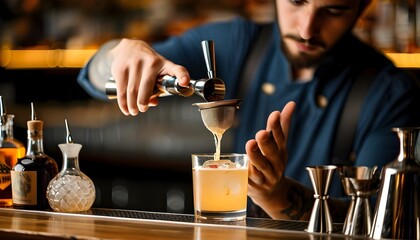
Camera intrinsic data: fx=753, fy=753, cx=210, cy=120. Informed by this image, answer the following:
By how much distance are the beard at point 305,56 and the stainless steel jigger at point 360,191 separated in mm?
1047

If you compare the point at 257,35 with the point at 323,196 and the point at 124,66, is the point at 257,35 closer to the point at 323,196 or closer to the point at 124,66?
the point at 124,66

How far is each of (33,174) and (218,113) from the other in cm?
67

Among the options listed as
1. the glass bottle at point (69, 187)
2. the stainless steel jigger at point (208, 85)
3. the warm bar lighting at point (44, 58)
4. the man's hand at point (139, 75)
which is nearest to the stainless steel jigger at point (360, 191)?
the stainless steel jigger at point (208, 85)

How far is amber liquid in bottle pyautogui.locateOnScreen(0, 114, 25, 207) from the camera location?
2369 mm

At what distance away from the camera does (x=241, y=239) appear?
1.62 m

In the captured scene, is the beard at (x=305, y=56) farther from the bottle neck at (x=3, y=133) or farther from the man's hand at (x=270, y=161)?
the bottle neck at (x=3, y=133)

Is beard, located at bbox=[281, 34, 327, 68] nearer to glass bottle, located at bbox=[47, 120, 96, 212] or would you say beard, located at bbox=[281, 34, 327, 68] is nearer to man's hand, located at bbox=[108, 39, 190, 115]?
man's hand, located at bbox=[108, 39, 190, 115]

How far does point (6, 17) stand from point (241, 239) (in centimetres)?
253

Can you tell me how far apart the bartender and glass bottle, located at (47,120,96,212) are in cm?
24

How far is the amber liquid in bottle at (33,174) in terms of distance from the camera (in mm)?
2227

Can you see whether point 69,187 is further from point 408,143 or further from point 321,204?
point 408,143

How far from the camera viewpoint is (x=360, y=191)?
169cm

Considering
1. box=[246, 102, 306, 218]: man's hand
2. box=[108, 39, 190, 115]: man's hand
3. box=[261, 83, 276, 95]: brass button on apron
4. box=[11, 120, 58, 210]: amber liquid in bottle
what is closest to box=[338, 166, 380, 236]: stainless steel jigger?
box=[246, 102, 306, 218]: man's hand

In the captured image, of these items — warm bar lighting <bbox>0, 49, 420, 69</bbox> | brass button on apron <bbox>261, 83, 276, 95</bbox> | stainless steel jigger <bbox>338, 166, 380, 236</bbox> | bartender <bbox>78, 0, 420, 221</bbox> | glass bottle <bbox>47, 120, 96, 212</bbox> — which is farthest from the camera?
warm bar lighting <bbox>0, 49, 420, 69</bbox>
